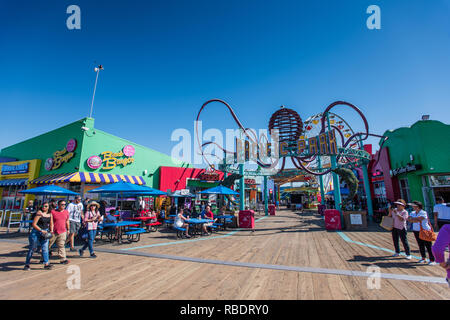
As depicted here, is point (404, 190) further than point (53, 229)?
Yes

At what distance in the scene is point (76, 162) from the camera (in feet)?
50.9

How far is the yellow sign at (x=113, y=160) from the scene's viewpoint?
16.6 metres

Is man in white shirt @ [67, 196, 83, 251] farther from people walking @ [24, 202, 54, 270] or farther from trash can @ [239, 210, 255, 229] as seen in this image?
trash can @ [239, 210, 255, 229]

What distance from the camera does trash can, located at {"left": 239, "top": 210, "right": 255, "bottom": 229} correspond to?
12688 millimetres

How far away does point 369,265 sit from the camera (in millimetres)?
5207

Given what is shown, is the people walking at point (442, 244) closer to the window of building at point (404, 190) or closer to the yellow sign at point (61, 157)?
the window of building at point (404, 190)

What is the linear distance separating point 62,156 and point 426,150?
89.8 feet

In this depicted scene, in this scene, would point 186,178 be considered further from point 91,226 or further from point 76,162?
point 91,226

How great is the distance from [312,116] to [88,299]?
22622 millimetres

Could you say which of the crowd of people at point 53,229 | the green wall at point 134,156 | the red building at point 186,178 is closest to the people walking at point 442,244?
the crowd of people at point 53,229

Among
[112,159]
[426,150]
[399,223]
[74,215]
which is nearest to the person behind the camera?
[399,223]
